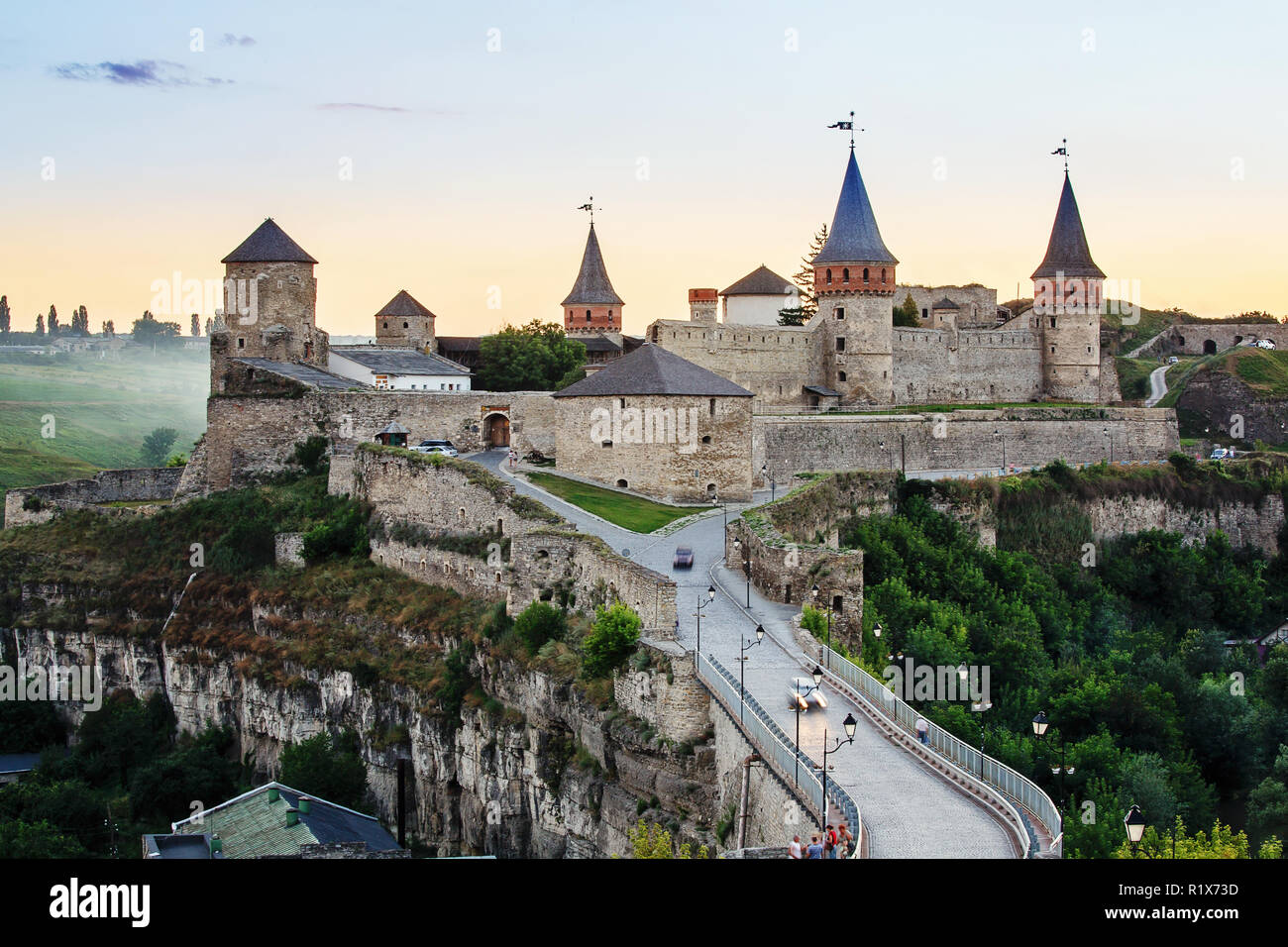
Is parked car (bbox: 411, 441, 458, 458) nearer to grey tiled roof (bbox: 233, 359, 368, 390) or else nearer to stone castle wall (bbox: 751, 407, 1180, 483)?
grey tiled roof (bbox: 233, 359, 368, 390)

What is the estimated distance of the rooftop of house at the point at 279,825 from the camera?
33.0 meters

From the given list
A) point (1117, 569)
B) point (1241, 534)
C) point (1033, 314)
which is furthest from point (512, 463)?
point (1033, 314)

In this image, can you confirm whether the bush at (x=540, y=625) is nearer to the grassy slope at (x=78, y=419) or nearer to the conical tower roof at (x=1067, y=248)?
the conical tower roof at (x=1067, y=248)

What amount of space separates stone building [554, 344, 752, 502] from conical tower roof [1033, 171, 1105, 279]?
3653cm

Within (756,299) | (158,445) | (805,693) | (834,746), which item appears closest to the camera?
(834,746)

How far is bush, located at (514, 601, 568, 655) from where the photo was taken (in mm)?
37469

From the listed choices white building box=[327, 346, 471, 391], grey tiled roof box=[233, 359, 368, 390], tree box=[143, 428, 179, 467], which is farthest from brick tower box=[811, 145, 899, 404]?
tree box=[143, 428, 179, 467]

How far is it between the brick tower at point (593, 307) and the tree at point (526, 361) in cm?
962

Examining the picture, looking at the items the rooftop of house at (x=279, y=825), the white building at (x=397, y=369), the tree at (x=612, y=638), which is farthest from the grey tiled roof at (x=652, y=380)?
the tree at (x=612, y=638)

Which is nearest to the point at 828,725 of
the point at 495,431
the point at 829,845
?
the point at 829,845

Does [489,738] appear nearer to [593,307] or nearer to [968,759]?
[968,759]

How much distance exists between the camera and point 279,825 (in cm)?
3419

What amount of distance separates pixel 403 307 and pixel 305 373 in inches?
795
